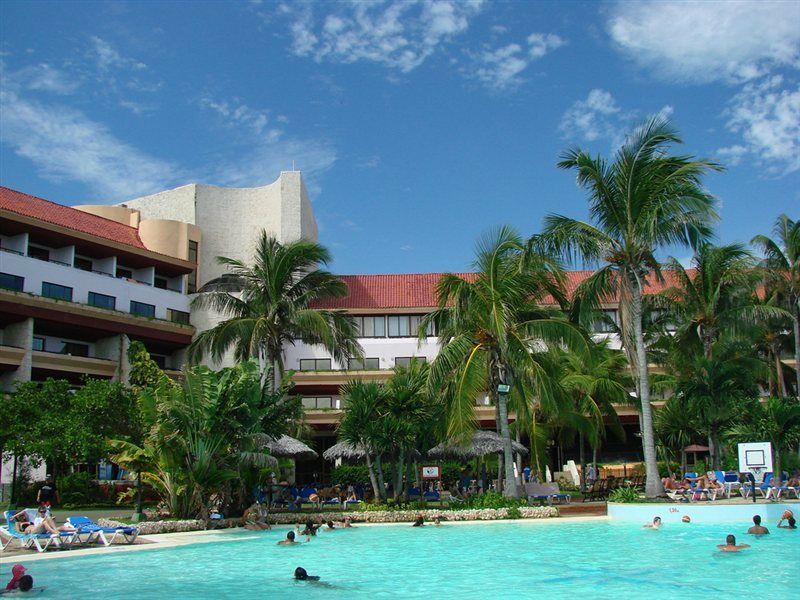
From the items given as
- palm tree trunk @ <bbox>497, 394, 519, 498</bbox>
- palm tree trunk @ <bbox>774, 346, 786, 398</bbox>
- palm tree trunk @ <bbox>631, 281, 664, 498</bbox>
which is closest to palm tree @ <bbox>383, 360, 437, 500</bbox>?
palm tree trunk @ <bbox>497, 394, 519, 498</bbox>

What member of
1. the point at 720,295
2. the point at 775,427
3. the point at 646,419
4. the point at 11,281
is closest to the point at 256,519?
the point at 646,419

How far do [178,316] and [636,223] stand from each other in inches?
1294

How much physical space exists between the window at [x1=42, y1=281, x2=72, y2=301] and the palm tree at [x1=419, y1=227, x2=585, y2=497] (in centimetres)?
2436

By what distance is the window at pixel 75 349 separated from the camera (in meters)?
43.4

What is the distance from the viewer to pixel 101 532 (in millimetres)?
17875

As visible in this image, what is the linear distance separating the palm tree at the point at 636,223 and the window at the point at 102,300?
2845cm

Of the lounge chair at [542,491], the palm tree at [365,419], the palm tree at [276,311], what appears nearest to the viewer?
the palm tree at [365,419]

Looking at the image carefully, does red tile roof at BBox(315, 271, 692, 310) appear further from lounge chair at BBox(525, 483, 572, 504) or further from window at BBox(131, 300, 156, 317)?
lounge chair at BBox(525, 483, 572, 504)

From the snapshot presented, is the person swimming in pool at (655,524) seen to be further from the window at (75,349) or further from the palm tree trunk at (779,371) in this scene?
the window at (75,349)

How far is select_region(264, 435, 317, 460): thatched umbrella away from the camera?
2720 cm

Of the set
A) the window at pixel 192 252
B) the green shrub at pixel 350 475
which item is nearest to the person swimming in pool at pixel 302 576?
the green shrub at pixel 350 475

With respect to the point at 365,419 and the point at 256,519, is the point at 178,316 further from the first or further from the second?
the point at 256,519

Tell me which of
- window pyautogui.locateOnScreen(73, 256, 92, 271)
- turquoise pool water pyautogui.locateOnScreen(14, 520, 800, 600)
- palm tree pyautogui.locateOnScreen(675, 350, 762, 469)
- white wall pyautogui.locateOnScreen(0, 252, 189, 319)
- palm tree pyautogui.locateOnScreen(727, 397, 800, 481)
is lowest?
turquoise pool water pyautogui.locateOnScreen(14, 520, 800, 600)

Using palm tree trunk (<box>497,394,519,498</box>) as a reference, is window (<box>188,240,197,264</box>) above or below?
above
